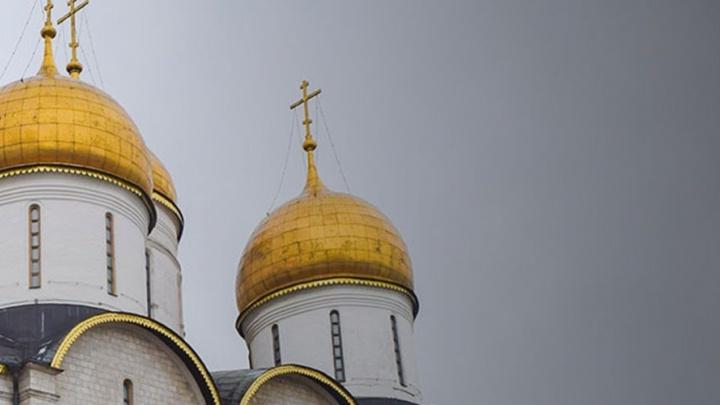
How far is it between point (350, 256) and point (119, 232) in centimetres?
364

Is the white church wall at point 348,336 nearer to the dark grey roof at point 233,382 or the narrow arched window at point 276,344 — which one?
the narrow arched window at point 276,344

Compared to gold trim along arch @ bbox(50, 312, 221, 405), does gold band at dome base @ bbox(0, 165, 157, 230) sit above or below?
above

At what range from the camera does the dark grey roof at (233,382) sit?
1365 cm

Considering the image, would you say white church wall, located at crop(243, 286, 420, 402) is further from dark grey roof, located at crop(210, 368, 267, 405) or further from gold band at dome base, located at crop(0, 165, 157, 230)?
gold band at dome base, located at crop(0, 165, 157, 230)

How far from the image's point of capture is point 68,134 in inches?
548

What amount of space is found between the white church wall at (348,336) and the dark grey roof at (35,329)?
12.6ft

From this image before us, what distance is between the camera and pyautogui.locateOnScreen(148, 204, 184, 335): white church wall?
1700 cm

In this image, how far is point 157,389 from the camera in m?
13.1

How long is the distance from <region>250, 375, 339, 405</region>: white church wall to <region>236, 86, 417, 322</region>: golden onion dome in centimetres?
237

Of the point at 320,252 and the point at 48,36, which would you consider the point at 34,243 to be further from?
the point at 320,252

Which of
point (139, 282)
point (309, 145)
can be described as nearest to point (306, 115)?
point (309, 145)

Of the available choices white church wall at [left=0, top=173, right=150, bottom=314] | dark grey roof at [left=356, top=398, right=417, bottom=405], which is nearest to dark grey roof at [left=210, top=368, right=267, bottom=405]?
white church wall at [left=0, top=173, right=150, bottom=314]

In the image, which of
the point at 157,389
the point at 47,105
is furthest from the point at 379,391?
the point at 47,105

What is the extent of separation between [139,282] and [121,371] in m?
1.59
